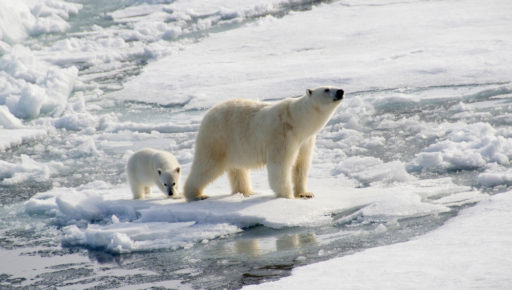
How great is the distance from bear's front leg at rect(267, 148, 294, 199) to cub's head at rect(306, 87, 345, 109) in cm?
47

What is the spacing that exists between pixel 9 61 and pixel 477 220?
9.89 metres

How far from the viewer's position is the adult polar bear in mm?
5875

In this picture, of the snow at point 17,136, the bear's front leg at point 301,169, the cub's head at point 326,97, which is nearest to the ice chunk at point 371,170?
the bear's front leg at point 301,169

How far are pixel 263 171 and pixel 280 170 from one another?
178 cm

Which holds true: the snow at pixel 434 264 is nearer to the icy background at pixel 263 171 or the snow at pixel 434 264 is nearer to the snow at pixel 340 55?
the icy background at pixel 263 171

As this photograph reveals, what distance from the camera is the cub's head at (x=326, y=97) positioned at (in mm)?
5684

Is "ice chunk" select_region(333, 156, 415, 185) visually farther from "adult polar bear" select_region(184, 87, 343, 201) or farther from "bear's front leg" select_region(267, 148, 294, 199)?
"bear's front leg" select_region(267, 148, 294, 199)

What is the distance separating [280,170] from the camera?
5871mm

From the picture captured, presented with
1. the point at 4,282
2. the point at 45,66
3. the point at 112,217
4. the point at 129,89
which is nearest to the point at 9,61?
the point at 45,66

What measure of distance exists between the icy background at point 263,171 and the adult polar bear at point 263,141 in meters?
0.20

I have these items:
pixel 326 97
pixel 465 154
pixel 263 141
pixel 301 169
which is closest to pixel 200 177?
pixel 263 141

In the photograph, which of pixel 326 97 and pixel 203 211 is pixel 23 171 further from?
pixel 326 97

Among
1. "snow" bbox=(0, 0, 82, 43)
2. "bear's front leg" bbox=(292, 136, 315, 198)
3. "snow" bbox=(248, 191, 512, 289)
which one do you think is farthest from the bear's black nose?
"snow" bbox=(0, 0, 82, 43)

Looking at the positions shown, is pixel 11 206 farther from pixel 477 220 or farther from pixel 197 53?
pixel 197 53
